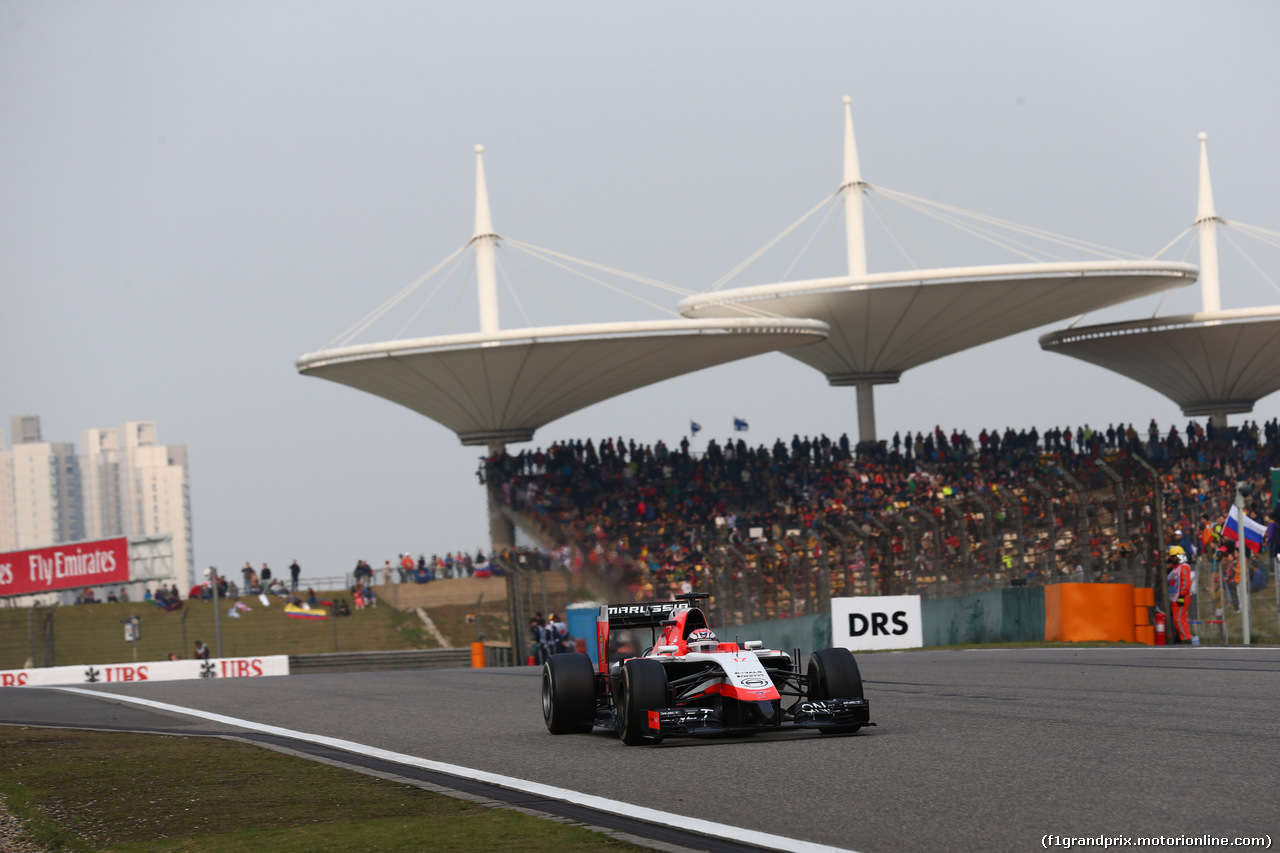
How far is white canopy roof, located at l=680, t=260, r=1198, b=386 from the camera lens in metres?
49.9

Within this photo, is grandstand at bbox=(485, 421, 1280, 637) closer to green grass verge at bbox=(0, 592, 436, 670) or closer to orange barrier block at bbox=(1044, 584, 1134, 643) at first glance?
orange barrier block at bbox=(1044, 584, 1134, 643)

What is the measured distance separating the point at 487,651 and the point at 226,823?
35857mm

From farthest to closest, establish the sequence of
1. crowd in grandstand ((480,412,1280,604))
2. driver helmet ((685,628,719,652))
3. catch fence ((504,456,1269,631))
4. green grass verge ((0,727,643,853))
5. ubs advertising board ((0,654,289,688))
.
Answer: crowd in grandstand ((480,412,1280,604)) → ubs advertising board ((0,654,289,688)) → catch fence ((504,456,1269,631)) → driver helmet ((685,628,719,652)) → green grass verge ((0,727,643,853))

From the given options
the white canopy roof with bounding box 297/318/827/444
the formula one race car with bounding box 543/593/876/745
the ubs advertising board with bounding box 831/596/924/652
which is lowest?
the ubs advertising board with bounding box 831/596/924/652

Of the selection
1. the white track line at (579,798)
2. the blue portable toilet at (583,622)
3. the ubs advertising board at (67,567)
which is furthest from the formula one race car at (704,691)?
the ubs advertising board at (67,567)

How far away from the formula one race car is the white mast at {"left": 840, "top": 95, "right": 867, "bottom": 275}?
4272 centimetres

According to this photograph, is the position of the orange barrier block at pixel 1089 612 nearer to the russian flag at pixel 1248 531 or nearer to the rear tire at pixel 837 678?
the russian flag at pixel 1248 531

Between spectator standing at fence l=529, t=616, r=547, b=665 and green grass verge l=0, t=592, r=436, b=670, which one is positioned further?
green grass verge l=0, t=592, r=436, b=670

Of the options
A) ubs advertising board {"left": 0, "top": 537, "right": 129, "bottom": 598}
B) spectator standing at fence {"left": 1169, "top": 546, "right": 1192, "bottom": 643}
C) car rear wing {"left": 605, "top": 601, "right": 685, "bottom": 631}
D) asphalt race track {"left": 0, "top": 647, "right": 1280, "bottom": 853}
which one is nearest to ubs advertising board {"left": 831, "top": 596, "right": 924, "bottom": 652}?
spectator standing at fence {"left": 1169, "top": 546, "right": 1192, "bottom": 643}

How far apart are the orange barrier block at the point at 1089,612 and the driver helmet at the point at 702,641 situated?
42.0 feet

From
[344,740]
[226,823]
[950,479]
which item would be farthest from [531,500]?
[226,823]

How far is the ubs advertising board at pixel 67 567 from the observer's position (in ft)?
192

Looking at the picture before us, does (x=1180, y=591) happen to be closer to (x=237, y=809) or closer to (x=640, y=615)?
(x=640, y=615)

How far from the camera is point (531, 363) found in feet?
171
